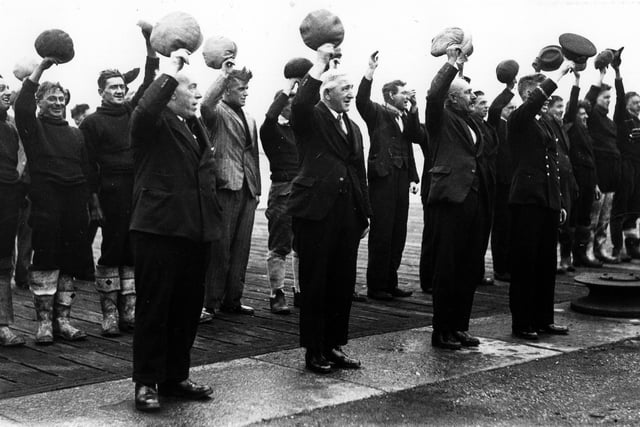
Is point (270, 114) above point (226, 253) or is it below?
above

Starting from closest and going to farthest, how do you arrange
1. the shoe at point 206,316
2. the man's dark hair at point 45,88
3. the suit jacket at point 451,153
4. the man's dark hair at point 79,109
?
the suit jacket at point 451,153, the man's dark hair at point 45,88, the shoe at point 206,316, the man's dark hair at point 79,109

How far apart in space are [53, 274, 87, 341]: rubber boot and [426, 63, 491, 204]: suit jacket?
102 inches

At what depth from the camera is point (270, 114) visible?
23.6 ft

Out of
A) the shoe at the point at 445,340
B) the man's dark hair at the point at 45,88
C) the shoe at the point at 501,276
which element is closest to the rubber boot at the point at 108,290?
the man's dark hair at the point at 45,88

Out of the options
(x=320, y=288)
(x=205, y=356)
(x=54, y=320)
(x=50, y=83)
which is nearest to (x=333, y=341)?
(x=320, y=288)

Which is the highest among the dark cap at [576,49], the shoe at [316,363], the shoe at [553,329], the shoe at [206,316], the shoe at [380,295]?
the dark cap at [576,49]

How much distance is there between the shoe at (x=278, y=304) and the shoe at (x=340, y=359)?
1855 mm

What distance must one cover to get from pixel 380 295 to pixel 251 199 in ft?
5.19

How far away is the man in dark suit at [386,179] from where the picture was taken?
7.94m

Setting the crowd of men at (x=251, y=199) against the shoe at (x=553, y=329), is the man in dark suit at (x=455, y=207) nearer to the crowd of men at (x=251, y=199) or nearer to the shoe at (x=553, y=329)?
the crowd of men at (x=251, y=199)

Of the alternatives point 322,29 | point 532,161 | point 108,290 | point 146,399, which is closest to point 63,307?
point 108,290

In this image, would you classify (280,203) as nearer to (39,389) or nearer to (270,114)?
(270,114)

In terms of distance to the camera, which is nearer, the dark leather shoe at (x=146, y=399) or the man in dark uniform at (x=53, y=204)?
the dark leather shoe at (x=146, y=399)

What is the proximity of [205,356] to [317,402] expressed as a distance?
1285 mm
